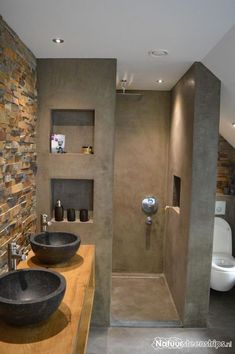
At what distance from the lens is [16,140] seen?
2250 mm

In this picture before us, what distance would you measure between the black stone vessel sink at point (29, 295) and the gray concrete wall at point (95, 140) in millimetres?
1059

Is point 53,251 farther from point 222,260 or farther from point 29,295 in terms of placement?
point 222,260

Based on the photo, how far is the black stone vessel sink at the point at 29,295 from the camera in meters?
1.34

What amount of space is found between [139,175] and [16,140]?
205cm

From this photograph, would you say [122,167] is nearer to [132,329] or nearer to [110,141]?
[110,141]

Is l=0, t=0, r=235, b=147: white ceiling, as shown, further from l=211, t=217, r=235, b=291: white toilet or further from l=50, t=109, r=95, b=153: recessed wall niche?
l=211, t=217, r=235, b=291: white toilet

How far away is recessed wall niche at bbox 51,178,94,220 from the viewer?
2.92m

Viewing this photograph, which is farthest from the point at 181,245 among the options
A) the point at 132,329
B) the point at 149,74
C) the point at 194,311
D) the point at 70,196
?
the point at 149,74

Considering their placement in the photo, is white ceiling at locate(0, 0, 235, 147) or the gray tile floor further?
the gray tile floor

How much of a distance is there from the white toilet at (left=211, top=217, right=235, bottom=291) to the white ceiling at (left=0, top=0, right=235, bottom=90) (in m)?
2.01

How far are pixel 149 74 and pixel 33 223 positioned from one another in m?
1.87

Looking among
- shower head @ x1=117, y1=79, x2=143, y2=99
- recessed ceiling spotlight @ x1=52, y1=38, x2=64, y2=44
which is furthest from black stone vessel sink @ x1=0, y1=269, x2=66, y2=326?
shower head @ x1=117, y1=79, x2=143, y2=99

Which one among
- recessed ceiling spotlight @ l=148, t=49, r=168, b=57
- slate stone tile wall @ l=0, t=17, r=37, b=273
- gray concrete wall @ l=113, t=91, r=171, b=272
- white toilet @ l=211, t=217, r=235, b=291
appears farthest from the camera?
gray concrete wall @ l=113, t=91, r=171, b=272

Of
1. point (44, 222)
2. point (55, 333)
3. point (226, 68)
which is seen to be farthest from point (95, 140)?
point (55, 333)
